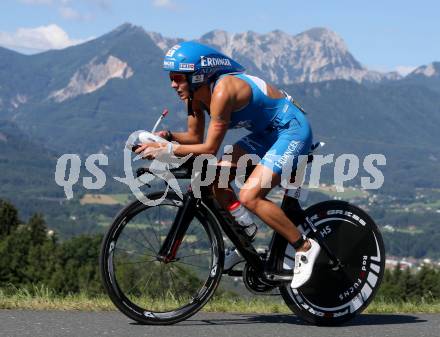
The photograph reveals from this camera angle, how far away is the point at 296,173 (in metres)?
6.96

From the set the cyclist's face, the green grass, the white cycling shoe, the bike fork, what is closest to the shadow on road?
the green grass

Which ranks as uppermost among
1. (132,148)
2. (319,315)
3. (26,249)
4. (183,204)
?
(132,148)

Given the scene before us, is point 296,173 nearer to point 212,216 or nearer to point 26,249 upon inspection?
point 212,216

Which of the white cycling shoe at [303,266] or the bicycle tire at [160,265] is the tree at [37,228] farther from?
the white cycling shoe at [303,266]

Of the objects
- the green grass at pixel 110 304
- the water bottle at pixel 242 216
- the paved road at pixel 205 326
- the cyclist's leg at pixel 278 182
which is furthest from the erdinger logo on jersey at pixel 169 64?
the green grass at pixel 110 304

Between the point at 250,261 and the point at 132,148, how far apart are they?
4.50 feet

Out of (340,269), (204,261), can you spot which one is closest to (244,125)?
(204,261)

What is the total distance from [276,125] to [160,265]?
149 cm

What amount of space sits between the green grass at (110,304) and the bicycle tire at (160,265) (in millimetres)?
533

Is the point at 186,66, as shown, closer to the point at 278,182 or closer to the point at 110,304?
the point at 278,182

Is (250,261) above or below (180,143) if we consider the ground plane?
below

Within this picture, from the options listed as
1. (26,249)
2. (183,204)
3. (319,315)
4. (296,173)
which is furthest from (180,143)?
(26,249)

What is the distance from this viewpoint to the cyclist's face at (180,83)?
253 inches

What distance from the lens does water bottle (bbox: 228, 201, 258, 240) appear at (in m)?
6.76
